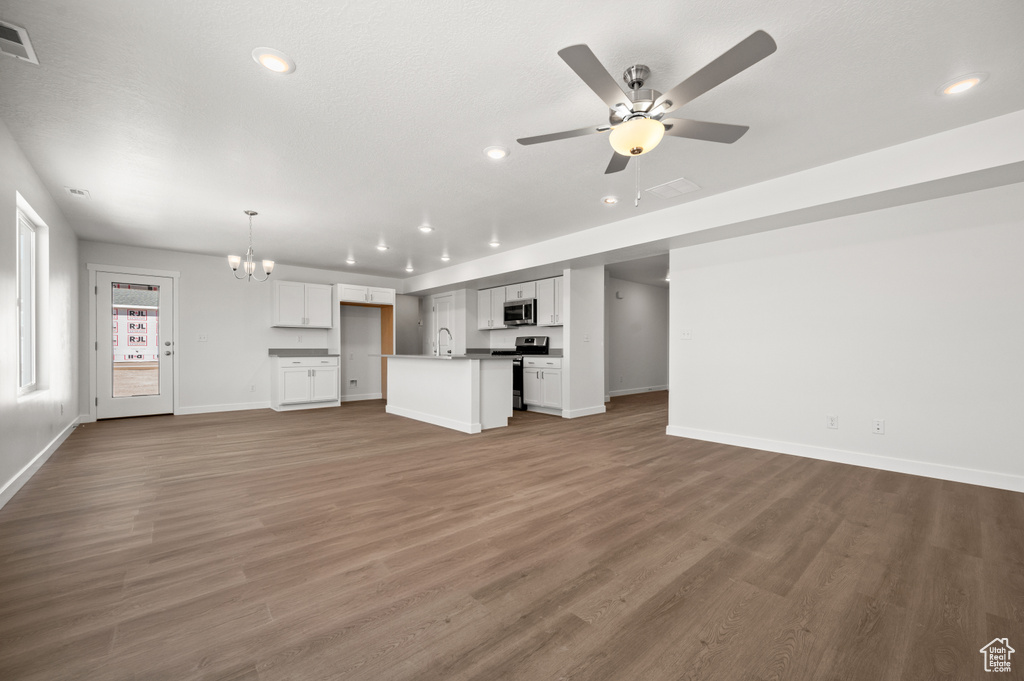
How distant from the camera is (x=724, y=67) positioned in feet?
5.74

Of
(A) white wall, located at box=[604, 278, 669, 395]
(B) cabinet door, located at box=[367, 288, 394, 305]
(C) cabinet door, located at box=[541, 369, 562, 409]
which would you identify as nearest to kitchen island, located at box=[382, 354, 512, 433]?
(C) cabinet door, located at box=[541, 369, 562, 409]

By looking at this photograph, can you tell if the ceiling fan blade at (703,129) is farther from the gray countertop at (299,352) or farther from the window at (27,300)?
the gray countertop at (299,352)

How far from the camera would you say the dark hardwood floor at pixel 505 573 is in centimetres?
145

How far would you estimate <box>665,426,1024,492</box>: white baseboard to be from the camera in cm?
318

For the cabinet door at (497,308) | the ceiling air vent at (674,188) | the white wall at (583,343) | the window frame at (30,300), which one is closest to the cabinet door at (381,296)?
the cabinet door at (497,308)

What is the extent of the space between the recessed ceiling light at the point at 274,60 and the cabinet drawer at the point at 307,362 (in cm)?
578

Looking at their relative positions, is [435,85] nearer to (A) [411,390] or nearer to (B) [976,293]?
(B) [976,293]

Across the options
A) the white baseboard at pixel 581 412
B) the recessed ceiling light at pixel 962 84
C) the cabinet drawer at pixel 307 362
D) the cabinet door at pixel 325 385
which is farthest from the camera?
the cabinet door at pixel 325 385

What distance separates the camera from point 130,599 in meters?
1.78

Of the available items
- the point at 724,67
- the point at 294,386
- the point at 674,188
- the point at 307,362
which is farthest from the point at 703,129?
the point at 294,386

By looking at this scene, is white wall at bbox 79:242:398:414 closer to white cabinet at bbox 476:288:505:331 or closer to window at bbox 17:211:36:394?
window at bbox 17:211:36:394

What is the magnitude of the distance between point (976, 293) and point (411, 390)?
6.07m

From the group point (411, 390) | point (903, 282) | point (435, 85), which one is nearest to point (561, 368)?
point (411, 390)

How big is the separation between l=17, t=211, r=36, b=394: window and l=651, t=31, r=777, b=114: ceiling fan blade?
203 inches
